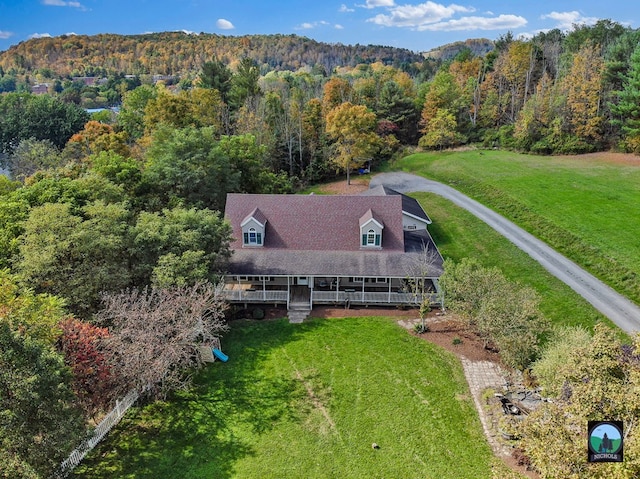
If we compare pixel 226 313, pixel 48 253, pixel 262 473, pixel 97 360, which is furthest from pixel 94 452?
pixel 226 313

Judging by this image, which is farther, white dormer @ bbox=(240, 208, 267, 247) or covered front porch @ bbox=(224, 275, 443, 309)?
white dormer @ bbox=(240, 208, 267, 247)

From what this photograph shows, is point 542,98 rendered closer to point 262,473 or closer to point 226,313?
point 226,313

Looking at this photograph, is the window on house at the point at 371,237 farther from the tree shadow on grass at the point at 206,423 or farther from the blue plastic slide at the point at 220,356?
the blue plastic slide at the point at 220,356

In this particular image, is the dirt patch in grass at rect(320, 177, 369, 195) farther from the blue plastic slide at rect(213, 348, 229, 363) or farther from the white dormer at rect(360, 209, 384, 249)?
the blue plastic slide at rect(213, 348, 229, 363)

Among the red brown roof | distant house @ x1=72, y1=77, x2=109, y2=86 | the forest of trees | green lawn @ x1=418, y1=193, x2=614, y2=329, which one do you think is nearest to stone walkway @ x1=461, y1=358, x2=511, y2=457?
the forest of trees

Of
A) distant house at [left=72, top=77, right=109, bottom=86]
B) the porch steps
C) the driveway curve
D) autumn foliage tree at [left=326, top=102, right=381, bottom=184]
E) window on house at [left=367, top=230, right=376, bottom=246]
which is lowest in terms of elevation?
the porch steps

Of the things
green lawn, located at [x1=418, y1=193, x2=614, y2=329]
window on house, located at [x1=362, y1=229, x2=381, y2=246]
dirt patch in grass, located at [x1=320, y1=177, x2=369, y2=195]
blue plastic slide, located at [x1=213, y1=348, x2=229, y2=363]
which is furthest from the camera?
dirt patch in grass, located at [x1=320, y1=177, x2=369, y2=195]

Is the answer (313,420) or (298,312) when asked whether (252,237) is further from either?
(313,420)
